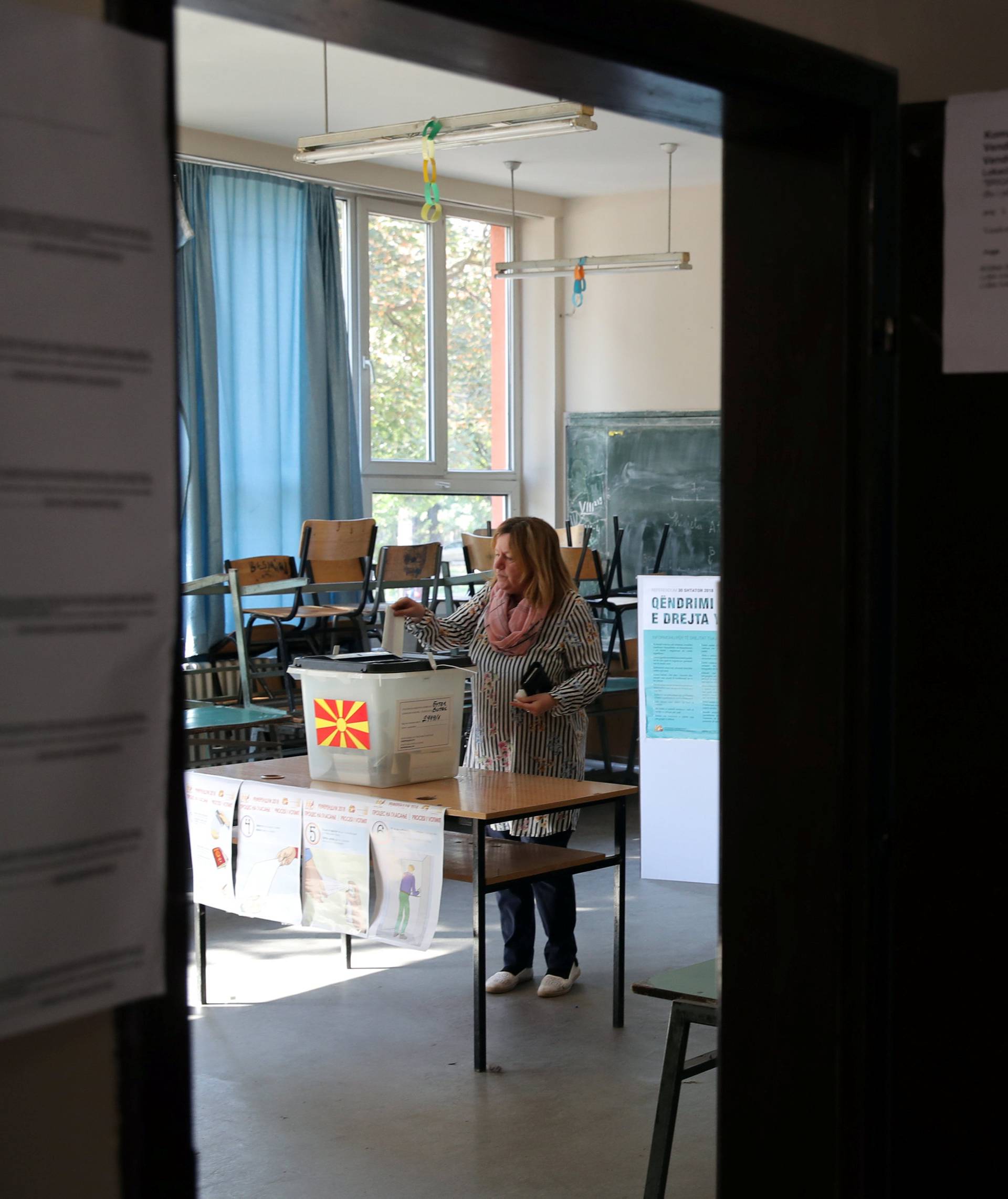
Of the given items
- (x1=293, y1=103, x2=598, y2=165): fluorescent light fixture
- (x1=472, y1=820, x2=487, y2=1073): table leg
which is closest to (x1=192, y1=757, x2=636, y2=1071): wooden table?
(x1=472, y1=820, x2=487, y2=1073): table leg

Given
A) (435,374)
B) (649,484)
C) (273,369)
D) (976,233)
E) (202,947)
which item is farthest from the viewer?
(649,484)

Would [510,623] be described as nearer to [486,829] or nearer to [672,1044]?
[486,829]

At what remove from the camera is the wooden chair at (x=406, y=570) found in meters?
7.05

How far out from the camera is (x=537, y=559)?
4281 millimetres

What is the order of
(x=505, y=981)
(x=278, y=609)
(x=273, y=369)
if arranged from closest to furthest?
(x=505, y=981) → (x=278, y=609) → (x=273, y=369)

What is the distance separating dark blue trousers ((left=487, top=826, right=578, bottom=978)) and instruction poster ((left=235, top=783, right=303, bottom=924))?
675mm

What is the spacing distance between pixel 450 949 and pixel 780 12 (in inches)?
147

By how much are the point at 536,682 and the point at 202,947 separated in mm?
1304

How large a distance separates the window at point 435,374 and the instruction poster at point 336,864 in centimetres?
515

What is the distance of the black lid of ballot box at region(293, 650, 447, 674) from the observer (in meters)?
3.80

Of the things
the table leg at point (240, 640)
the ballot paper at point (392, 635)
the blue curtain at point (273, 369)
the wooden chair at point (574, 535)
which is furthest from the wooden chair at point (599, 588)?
the ballot paper at point (392, 635)

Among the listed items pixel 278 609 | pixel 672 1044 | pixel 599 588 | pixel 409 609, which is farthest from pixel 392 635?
pixel 599 588

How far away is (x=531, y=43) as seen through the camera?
1379mm

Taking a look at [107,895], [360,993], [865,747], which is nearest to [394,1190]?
[360,993]
